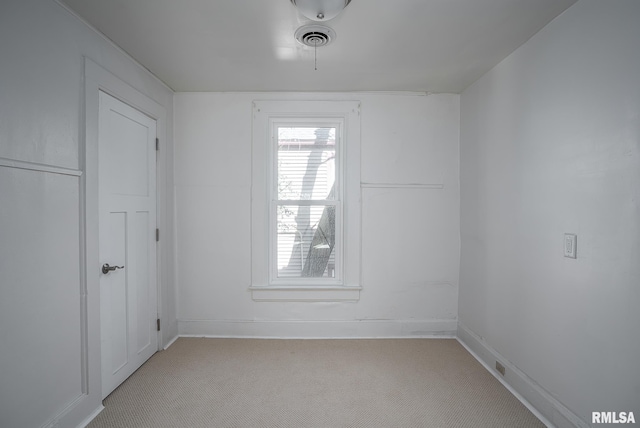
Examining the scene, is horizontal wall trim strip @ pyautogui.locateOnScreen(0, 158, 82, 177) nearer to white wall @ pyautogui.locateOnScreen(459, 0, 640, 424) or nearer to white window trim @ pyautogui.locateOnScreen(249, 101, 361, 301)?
white window trim @ pyautogui.locateOnScreen(249, 101, 361, 301)

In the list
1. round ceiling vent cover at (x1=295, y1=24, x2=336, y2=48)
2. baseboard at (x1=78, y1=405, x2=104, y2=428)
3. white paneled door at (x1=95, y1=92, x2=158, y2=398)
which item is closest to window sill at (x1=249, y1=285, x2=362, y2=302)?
white paneled door at (x1=95, y1=92, x2=158, y2=398)

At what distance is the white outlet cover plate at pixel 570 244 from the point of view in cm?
176

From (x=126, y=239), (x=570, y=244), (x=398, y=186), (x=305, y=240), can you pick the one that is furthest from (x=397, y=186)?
(x=126, y=239)

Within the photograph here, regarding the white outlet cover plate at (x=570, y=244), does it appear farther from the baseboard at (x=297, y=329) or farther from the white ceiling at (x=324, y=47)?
the baseboard at (x=297, y=329)

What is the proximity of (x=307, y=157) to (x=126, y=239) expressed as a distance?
5.97 ft

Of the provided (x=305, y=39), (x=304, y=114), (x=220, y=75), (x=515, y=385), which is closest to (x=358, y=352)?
(x=515, y=385)

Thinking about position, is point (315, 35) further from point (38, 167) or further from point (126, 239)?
point (126, 239)

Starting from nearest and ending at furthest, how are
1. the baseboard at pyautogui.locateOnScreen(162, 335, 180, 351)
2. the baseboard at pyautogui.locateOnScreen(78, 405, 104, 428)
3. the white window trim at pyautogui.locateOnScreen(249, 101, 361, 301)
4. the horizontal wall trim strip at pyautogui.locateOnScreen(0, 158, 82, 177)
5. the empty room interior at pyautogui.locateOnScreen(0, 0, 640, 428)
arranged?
1. the horizontal wall trim strip at pyautogui.locateOnScreen(0, 158, 82, 177)
2. the empty room interior at pyautogui.locateOnScreen(0, 0, 640, 428)
3. the baseboard at pyautogui.locateOnScreen(78, 405, 104, 428)
4. the baseboard at pyautogui.locateOnScreen(162, 335, 180, 351)
5. the white window trim at pyautogui.locateOnScreen(249, 101, 361, 301)

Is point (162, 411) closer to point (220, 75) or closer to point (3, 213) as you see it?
point (3, 213)

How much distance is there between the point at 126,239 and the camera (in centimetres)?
238

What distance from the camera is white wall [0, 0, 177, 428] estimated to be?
4.81 ft

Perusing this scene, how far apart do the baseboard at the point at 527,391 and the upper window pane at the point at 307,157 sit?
6.70 feet

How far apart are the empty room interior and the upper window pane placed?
0.02 metres

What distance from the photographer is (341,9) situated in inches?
68.5
